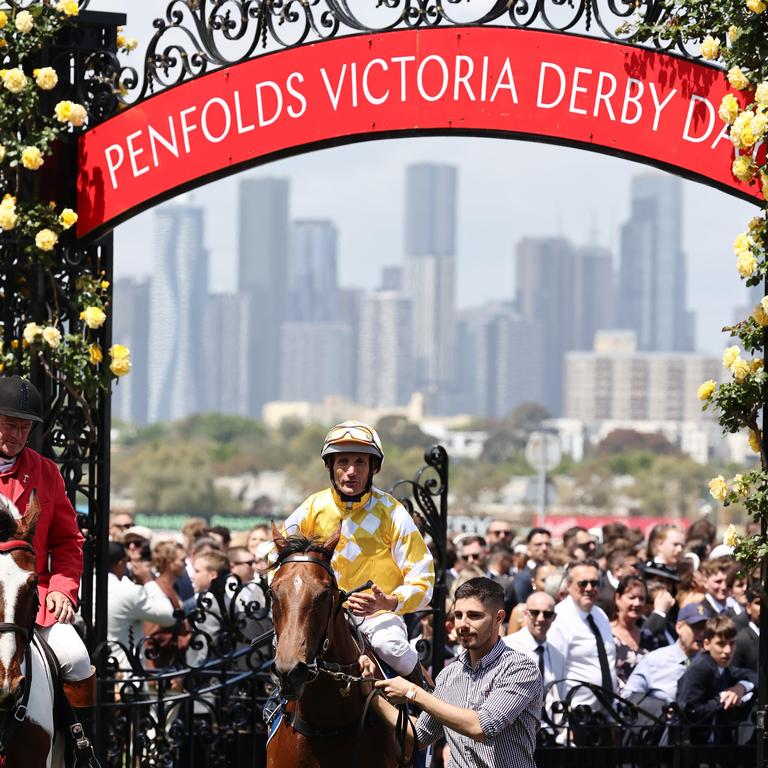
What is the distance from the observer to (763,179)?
8758 mm

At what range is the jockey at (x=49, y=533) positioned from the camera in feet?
23.1

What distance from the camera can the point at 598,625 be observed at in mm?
10656

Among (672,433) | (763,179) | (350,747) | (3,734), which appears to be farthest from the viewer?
(672,433)

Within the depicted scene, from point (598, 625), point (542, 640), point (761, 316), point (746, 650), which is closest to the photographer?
point (761, 316)

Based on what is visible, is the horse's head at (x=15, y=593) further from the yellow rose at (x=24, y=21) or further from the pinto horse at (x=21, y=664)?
the yellow rose at (x=24, y=21)

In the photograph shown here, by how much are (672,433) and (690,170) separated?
190880mm

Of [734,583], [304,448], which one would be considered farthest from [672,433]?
[734,583]

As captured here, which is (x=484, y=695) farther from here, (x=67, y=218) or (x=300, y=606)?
(x=67, y=218)

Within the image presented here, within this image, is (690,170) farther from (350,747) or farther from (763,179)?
(350,747)

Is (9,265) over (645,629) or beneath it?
over

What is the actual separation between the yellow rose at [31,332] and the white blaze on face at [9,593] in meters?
3.42

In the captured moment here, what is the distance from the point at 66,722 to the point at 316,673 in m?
1.22

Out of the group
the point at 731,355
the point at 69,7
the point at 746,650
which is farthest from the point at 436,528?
the point at 69,7

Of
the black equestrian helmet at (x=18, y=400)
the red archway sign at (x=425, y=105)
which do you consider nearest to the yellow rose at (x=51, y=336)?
the red archway sign at (x=425, y=105)
